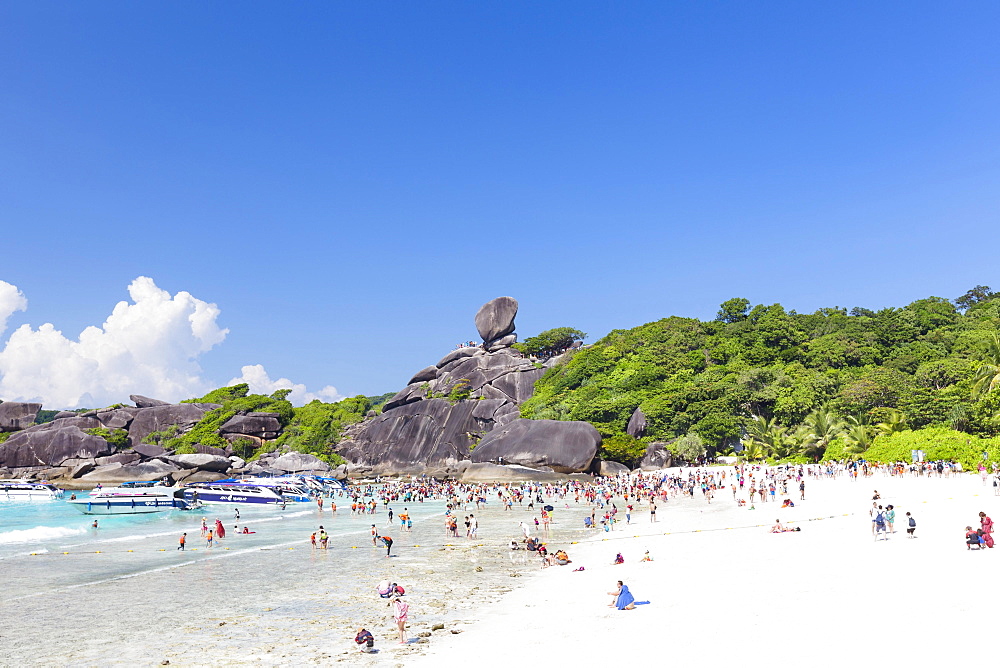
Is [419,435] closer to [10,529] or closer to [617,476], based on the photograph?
[617,476]

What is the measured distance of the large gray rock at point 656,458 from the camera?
213ft

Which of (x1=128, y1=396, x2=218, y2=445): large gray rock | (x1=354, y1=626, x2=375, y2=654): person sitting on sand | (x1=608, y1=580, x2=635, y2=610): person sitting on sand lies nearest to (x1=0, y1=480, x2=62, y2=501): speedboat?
(x1=128, y1=396, x2=218, y2=445): large gray rock

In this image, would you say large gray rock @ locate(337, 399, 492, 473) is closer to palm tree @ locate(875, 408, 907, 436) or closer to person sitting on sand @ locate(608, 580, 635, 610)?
palm tree @ locate(875, 408, 907, 436)

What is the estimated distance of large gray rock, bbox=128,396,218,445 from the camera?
96562 millimetres

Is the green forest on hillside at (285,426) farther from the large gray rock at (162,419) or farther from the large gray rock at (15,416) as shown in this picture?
the large gray rock at (15,416)

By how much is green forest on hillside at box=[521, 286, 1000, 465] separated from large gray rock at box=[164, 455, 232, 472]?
36.9 metres

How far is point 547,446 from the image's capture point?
64125 mm

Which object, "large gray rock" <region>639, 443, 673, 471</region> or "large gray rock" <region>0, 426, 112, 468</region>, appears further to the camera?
"large gray rock" <region>0, 426, 112, 468</region>

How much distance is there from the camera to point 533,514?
39.3 meters

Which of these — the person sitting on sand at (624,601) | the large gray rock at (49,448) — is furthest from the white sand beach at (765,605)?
the large gray rock at (49,448)

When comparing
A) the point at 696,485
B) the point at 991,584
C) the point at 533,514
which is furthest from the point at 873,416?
the point at 991,584

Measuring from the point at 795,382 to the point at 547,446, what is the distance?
2692 cm

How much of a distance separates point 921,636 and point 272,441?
95.8 meters

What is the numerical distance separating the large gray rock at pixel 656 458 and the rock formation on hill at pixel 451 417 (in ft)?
19.2
